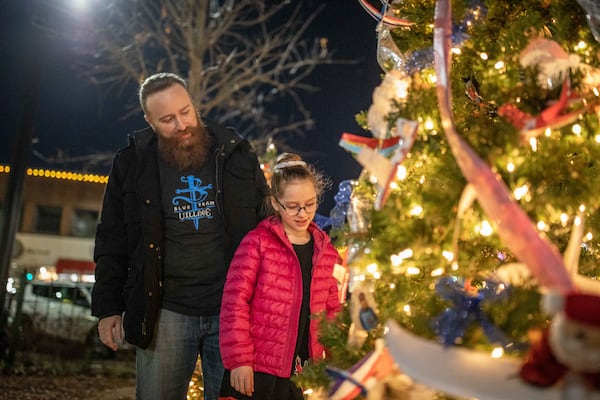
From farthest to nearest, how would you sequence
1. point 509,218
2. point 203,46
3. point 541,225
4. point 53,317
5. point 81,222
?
point 81,222 < point 203,46 < point 53,317 < point 541,225 < point 509,218

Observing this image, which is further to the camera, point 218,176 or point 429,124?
point 218,176

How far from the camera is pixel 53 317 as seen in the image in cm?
785

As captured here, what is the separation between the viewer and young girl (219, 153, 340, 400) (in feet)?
8.45

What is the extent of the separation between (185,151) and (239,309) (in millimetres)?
781

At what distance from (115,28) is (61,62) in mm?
1024

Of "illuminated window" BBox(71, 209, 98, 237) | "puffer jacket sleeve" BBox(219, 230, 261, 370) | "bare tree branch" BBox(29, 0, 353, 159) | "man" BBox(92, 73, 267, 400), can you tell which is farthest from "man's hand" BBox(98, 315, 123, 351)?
"illuminated window" BBox(71, 209, 98, 237)

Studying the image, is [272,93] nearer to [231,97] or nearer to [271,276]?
[231,97]

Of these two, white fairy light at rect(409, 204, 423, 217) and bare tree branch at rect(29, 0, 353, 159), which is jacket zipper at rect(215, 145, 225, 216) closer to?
white fairy light at rect(409, 204, 423, 217)

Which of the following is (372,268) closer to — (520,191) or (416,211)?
(416,211)

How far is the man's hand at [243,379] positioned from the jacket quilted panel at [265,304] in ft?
0.08

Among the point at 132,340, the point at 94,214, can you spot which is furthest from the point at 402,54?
the point at 94,214

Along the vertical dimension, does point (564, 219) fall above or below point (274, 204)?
below

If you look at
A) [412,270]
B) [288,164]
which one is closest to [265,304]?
[288,164]

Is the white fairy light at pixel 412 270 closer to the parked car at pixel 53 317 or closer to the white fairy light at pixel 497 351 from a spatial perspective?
the white fairy light at pixel 497 351
